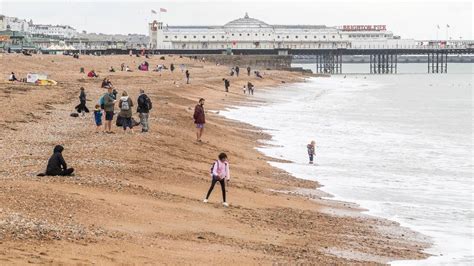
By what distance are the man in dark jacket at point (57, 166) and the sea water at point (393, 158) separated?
6.57 metres

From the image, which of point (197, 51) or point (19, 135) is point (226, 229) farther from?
point (197, 51)

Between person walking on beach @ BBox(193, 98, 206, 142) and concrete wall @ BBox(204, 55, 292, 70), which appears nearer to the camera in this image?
person walking on beach @ BBox(193, 98, 206, 142)

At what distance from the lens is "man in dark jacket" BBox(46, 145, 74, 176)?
16453 millimetres

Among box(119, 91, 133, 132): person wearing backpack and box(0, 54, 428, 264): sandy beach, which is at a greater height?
box(119, 91, 133, 132): person wearing backpack

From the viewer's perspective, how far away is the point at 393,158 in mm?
29250

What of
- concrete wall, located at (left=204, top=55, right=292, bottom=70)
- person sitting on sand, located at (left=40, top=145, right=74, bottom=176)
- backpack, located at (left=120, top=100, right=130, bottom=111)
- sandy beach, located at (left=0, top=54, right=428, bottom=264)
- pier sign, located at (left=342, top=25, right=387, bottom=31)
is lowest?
concrete wall, located at (left=204, top=55, right=292, bottom=70)

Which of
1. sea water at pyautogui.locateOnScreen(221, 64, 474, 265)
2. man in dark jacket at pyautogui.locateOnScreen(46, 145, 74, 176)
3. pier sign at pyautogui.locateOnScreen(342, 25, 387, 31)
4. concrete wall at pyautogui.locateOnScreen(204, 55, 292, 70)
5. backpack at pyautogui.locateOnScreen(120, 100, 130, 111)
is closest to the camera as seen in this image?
man in dark jacket at pyautogui.locateOnScreen(46, 145, 74, 176)

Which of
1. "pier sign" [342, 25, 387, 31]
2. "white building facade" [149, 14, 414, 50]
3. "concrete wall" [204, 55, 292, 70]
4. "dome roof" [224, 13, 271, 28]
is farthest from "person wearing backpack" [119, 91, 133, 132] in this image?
"pier sign" [342, 25, 387, 31]

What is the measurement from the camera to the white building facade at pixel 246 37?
6201 inches

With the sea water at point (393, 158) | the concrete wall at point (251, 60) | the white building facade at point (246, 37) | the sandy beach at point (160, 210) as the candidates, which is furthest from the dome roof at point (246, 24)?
the sandy beach at point (160, 210)

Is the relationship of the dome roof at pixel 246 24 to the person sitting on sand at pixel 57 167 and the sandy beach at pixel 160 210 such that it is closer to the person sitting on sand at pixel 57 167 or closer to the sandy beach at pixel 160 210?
the sandy beach at pixel 160 210

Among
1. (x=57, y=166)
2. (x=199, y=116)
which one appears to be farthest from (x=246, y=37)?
(x=57, y=166)

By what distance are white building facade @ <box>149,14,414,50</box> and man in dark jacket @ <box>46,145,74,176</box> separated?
450 ft

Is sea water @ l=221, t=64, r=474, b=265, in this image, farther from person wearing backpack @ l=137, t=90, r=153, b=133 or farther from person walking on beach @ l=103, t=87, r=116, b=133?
person walking on beach @ l=103, t=87, r=116, b=133
